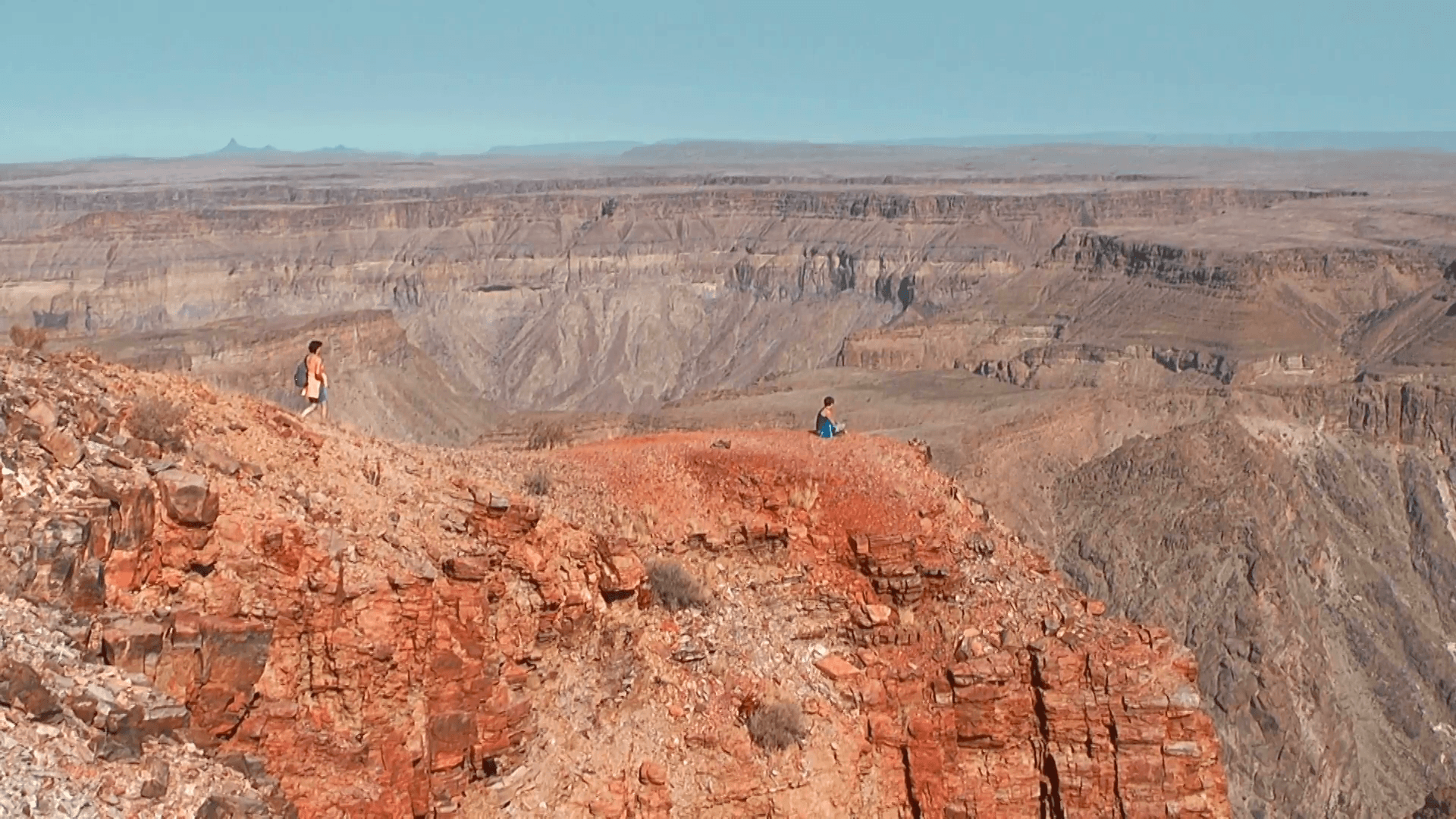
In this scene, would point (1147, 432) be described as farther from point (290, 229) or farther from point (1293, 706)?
point (290, 229)

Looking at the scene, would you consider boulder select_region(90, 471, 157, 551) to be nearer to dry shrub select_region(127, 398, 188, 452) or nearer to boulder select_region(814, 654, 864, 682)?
dry shrub select_region(127, 398, 188, 452)

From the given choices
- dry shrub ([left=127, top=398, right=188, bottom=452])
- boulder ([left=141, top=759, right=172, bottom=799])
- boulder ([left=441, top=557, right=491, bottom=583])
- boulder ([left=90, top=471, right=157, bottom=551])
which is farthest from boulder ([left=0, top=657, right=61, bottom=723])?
boulder ([left=441, top=557, right=491, bottom=583])

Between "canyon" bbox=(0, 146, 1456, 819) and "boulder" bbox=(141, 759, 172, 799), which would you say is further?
"canyon" bbox=(0, 146, 1456, 819)

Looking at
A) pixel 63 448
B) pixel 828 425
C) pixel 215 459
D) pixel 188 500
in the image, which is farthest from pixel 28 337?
pixel 828 425

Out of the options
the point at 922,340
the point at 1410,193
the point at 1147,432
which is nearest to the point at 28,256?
the point at 922,340

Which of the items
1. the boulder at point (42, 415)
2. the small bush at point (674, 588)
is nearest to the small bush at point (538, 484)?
the small bush at point (674, 588)

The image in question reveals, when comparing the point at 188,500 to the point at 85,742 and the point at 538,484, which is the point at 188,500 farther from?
the point at 538,484
